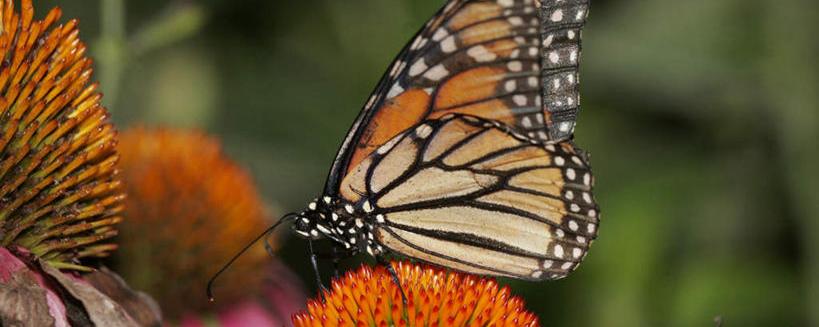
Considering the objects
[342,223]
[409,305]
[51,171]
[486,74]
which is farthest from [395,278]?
[51,171]

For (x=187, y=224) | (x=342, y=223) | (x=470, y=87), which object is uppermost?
(x=470, y=87)

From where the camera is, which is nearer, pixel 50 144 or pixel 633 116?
pixel 50 144

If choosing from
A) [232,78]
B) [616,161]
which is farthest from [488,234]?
[232,78]

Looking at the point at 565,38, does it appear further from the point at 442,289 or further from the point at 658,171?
the point at 658,171

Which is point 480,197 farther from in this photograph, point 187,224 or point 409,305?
point 187,224

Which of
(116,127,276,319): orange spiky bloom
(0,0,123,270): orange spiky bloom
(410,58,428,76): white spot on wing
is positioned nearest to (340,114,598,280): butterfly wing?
(410,58,428,76): white spot on wing

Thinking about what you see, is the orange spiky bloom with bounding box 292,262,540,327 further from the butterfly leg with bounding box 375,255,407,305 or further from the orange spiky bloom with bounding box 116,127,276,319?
the orange spiky bloom with bounding box 116,127,276,319
